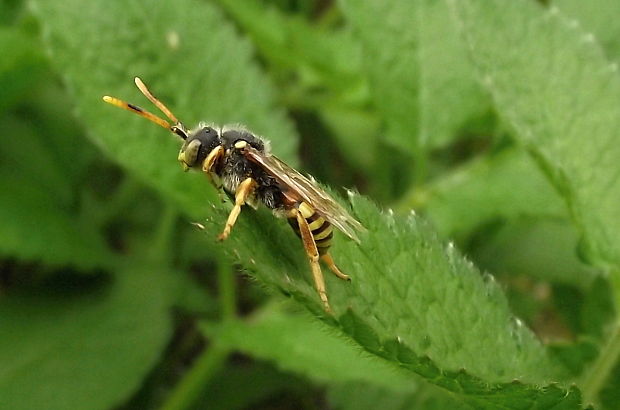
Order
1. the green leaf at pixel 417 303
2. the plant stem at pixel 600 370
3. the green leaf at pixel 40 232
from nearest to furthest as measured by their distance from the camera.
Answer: the green leaf at pixel 417 303, the plant stem at pixel 600 370, the green leaf at pixel 40 232

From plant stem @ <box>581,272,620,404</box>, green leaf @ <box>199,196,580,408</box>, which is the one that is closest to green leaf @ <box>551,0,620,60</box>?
plant stem @ <box>581,272,620,404</box>

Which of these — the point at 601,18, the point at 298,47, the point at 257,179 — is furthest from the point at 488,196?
the point at 257,179

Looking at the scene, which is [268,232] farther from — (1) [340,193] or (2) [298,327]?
(2) [298,327]

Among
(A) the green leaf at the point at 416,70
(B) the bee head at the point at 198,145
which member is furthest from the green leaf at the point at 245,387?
(B) the bee head at the point at 198,145

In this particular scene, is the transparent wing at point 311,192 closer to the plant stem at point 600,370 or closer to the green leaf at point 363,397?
the plant stem at point 600,370

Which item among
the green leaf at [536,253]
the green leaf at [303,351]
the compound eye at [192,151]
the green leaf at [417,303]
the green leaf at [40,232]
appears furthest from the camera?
the green leaf at [536,253]

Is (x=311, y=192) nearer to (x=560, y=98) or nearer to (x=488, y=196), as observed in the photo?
(x=560, y=98)
